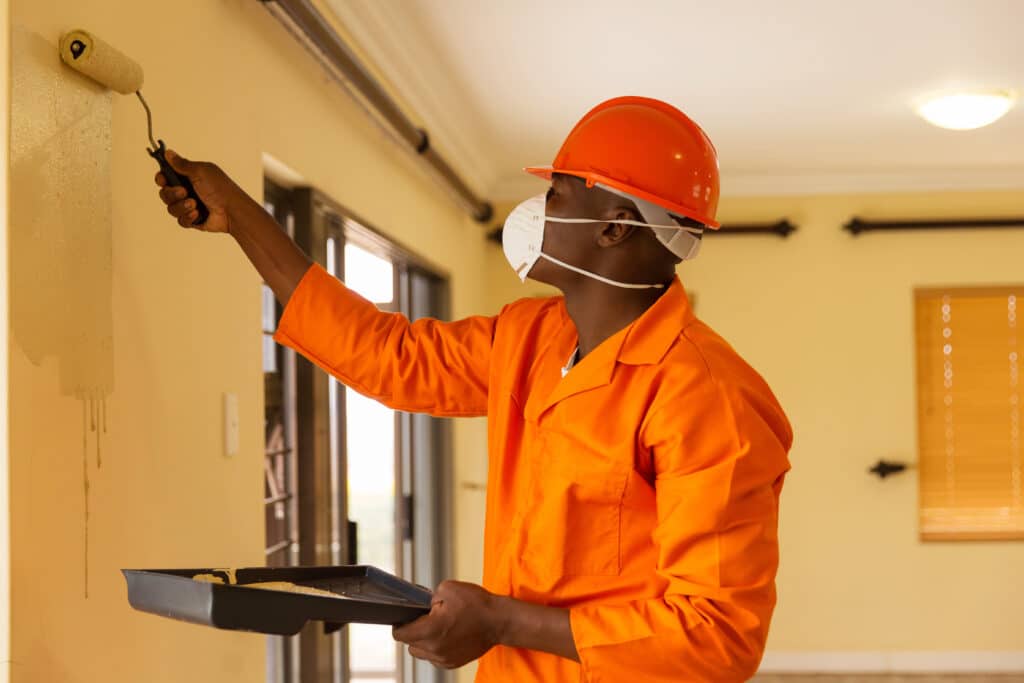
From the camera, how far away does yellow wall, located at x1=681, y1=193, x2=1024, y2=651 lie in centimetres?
568

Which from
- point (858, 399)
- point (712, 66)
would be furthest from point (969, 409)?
point (712, 66)

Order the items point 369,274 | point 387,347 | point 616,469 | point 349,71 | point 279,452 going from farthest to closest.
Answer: point 369,274, point 279,452, point 349,71, point 387,347, point 616,469

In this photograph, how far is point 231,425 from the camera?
1.97 meters

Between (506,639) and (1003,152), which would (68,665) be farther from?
(1003,152)

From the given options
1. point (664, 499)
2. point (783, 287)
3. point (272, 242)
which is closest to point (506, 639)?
point (664, 499)

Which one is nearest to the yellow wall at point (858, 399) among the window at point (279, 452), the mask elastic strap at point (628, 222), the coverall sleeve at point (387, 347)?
the window at point (279, 452)

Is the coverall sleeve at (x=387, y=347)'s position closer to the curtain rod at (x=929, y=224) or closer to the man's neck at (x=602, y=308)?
the man's neck at (x=602, y=308)

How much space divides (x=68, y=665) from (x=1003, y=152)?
16.4 feet

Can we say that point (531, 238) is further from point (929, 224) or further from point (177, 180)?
point (929, 224)

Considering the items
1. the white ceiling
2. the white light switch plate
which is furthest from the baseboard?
the white light switch plate

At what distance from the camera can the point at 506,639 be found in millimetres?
→ 1386

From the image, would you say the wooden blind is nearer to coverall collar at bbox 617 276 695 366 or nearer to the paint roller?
coverall collar at bbox 617 276 695 366

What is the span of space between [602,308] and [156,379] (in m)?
0.68

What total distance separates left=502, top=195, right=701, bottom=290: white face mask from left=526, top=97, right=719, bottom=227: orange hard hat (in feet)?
0.18
